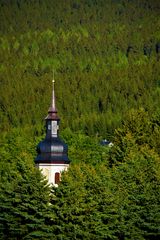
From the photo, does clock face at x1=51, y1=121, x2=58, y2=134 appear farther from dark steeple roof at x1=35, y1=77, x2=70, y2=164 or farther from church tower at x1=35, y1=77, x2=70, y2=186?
church tower at x1=35, y1=77, x2=70, y2=186

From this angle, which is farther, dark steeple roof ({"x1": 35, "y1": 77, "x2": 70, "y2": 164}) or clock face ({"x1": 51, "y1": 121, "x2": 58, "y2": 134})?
clock face ({"x1": 51, "y1": 121, "x2": 58, "y2": 134})

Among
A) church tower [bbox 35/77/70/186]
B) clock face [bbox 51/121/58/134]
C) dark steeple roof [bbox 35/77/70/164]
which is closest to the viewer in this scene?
church tower [bbox 35/77/70/186]

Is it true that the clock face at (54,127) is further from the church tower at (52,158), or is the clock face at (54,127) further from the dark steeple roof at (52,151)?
the church tower at (52,158)

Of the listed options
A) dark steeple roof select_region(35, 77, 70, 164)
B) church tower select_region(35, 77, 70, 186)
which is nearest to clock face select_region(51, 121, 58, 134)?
dark steeple roof select_region(35, 77, 70, 164)

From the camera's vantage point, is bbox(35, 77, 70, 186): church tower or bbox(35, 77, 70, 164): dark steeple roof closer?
bbox(35, 77, 70, 186): church tower

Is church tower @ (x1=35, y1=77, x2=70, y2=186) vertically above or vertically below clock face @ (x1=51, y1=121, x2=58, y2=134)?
below

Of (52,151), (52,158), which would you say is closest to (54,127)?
(52,151)

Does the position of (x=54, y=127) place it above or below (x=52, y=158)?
above

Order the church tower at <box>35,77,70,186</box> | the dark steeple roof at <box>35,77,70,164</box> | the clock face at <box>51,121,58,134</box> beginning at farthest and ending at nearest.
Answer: the clock face at <box>51,121,58,134</box>, the dark steeple roof at <box>35,77,70,164</box>, the church tower at <box>35,77,70,186</box>

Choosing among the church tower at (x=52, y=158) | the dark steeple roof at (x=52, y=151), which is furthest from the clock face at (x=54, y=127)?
the church tower at (x=52, y=158)

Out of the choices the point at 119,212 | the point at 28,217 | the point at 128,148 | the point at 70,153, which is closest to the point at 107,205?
the point at 119,212

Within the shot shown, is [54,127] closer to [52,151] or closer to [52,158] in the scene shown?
[52,151]

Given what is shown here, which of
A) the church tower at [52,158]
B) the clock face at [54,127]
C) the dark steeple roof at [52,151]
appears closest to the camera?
the church tower at [52,158]

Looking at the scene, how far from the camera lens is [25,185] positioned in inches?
2798
